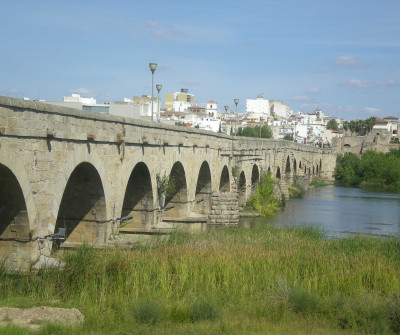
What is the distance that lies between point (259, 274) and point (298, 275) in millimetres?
760

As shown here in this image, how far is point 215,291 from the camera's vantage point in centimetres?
1105

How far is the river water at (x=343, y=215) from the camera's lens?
29391 mm

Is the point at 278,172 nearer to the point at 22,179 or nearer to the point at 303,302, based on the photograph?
the point at 22,179

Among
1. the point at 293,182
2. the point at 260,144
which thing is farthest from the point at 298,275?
the point at 293,182

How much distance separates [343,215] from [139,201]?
19459 mm

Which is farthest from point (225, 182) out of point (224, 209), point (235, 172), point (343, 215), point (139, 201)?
point (139, 201)

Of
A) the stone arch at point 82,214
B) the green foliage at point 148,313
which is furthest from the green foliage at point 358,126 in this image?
the green foliage at point 148,313

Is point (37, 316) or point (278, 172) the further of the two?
point (278, 172)

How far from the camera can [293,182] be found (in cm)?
5441

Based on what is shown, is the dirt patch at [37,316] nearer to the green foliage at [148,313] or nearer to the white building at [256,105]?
the green foliage at [148,313]

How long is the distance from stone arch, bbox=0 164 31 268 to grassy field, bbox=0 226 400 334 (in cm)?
78

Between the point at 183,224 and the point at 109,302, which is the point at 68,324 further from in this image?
the point at 183,224

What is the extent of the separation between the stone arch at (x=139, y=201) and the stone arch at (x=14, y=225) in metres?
7.91

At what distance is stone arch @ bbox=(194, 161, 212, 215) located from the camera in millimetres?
28391
